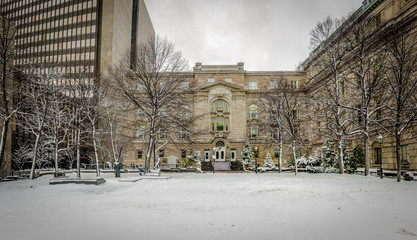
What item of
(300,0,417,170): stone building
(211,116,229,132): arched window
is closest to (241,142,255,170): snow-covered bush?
(211,116,229,132): arched window

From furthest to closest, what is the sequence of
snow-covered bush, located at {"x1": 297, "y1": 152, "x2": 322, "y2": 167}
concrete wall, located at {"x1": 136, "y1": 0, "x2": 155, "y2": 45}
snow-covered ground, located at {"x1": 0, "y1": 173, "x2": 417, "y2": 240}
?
concrete wall, located at {"x1": 136, "y1": 0, "x2": 155, "y2": 45} → snow-covered bush, located at {"x1": 297, "y1": 152, "x2": 322, "y2": 167} → snow-covered ground, located at {"x1": 0, "y1": 173, "x2": 417, "y2": 240}

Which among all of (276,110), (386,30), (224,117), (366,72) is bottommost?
(276,110)

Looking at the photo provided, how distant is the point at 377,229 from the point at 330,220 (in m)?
1.03

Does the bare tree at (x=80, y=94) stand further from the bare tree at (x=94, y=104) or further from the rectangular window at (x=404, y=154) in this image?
the rectangular window at (x=404, y=154)

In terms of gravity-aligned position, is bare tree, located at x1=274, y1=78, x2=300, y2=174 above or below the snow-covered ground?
above

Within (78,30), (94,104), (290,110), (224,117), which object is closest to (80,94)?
(94,104)

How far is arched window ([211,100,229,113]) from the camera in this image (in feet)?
168

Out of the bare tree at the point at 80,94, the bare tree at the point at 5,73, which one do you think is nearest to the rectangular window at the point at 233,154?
the bare tree at the point at 80,94

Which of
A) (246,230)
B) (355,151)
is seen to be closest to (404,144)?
(355,151)

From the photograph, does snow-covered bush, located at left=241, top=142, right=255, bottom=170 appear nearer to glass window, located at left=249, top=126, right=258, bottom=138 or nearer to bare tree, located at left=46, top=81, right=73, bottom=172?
glass window, located at left=249, top=126, right=258, bottom=138

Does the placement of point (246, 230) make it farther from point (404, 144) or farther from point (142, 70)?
point (404, 144)

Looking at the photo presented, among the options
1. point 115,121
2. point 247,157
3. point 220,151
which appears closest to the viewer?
point 115,121

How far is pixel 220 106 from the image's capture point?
2020 inches

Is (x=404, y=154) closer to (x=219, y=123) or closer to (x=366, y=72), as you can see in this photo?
(x=366, y=72)
